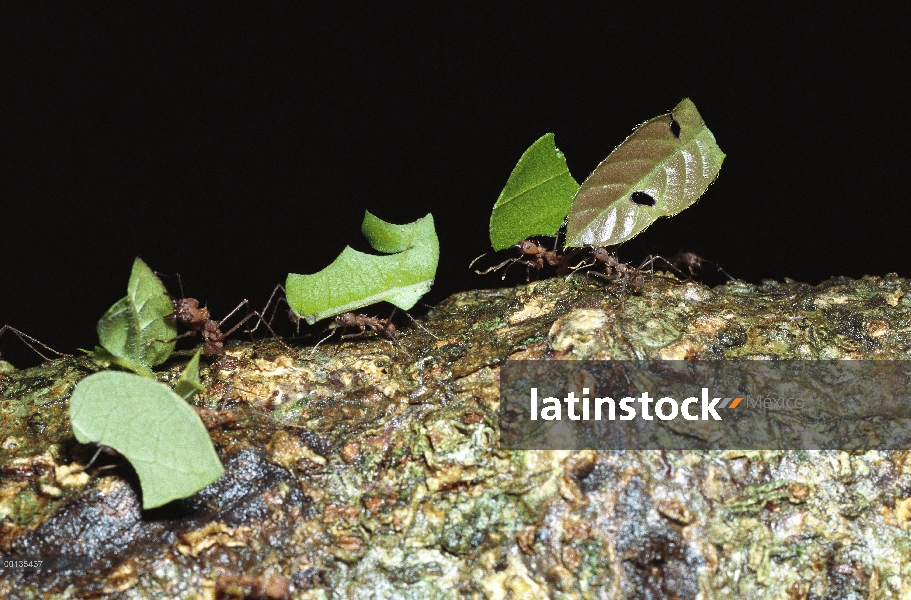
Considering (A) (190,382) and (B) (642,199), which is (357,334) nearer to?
(A) (190,382)

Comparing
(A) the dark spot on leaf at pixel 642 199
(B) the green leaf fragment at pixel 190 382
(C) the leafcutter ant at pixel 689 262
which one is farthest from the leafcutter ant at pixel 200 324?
(C) the leafcutter ant at pixel 689 262

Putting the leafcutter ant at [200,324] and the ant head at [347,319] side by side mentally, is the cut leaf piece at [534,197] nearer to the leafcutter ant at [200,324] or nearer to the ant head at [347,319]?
the ant head at [347,319]

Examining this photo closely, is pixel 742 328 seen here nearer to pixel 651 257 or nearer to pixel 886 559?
pixel 651 257

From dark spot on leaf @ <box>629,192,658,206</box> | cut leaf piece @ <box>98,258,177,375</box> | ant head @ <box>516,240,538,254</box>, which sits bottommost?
cut leaf piece @ <box>98,258,177,375</box>

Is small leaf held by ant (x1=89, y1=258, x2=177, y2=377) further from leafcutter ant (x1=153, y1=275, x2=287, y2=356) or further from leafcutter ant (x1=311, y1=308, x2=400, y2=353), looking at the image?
leafcutter ant (x1=311, y1=308, x2=400, y2=353)

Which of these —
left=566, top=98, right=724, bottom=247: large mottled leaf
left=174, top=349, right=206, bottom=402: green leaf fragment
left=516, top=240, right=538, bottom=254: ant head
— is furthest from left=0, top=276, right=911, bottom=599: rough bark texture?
left=516, top=240, right=538, bottom=254: ant head

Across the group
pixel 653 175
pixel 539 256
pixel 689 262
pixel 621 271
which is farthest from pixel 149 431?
pixel 689 262
